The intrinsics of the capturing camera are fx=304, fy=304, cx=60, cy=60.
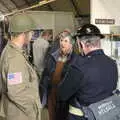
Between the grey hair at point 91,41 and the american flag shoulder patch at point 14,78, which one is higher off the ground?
the grey hair at point 91,41

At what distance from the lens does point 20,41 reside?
2.69m

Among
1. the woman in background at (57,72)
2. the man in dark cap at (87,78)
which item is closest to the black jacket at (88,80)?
the man in dark cap at (87,78)

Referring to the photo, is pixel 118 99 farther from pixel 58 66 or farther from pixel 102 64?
pixel 58 66

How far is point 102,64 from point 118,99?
1.17ft

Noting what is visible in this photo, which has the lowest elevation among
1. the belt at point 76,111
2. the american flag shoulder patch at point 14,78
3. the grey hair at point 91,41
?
the belt at point 76,111

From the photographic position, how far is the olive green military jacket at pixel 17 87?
8.48 feet

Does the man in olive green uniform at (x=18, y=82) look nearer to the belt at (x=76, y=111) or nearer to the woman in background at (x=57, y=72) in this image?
the belt at (x=76, y=111)

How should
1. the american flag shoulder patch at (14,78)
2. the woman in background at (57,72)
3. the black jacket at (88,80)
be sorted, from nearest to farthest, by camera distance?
the black jacket at (88,80) < the american flag shoulder patch at (14,78) < the woman in background at (57,72)

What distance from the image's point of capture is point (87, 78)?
7.59 ft

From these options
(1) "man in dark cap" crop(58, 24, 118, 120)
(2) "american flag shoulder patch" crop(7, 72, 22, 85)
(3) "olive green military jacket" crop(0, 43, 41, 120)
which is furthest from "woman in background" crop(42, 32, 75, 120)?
(1) "man in dark cap" crop(58, 24, 118, 120)

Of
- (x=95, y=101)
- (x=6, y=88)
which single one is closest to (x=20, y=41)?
(x=6, y=88)

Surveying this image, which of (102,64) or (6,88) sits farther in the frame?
(6,88)

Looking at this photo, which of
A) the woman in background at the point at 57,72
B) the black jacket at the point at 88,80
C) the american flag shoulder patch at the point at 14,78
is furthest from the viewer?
the woman in background at the point at 57,72

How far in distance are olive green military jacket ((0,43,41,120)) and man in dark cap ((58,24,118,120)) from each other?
1.22 ft
